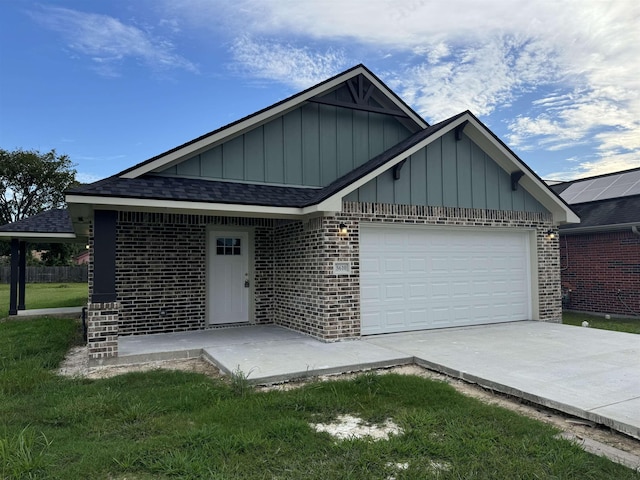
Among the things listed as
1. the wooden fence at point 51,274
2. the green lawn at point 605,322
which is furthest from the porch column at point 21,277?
the wooden fence at point 51,274

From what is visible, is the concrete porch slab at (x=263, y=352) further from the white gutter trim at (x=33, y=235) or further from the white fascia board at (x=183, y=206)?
the white gutter trim at (x=33, y=235)

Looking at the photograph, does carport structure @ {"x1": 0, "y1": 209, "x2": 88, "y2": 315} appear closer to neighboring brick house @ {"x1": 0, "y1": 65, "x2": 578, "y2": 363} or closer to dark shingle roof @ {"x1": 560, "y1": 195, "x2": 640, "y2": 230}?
neighboring brick house @ {"x1": 0, "y1": 65, "x2": 578, "y2": 363}

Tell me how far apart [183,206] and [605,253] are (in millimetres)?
11930

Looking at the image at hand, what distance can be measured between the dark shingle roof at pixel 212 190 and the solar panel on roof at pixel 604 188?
8544 mm

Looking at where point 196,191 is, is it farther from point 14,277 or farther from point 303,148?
point 14,277

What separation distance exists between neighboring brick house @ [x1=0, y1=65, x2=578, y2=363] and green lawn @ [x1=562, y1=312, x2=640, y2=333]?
3.68ft

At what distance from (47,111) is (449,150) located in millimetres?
30627

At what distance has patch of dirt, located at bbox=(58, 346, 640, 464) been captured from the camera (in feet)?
12.7

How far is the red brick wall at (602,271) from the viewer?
11.9 metres

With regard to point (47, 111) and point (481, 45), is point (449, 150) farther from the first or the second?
point (47, 111)

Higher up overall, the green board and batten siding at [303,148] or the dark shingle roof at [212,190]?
the green board and batten siding at [303,148]

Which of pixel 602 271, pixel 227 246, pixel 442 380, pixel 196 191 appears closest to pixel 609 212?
pixel 602 271

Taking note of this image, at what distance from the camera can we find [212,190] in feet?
25.7

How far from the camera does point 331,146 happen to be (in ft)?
32.5
